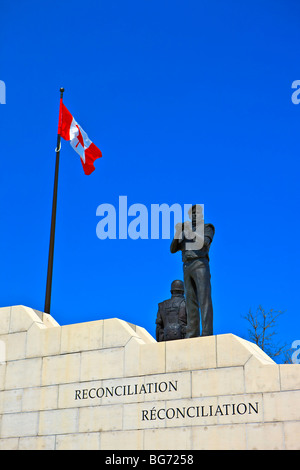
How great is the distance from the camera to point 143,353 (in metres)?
15.9

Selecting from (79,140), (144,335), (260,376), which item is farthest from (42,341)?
(79,140)

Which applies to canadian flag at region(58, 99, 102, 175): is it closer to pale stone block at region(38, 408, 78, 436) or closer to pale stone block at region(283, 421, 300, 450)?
pale stone block at region(38, 408, 78, 436)

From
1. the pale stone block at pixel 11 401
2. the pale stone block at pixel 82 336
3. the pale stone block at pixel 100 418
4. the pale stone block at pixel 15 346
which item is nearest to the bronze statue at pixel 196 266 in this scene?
the pale stone block at pixel 82 336

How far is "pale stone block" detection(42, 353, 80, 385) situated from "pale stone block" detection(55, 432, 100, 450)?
4.25 feet

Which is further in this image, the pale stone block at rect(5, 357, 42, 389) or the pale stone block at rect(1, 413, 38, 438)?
the pale stone block at rect(5, 357, 42, 389)

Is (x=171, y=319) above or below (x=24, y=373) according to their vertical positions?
above

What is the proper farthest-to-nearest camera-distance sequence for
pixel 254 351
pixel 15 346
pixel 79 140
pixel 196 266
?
pixel 79 140, pixel 15 346, pixel 196 266, pixel 254 351

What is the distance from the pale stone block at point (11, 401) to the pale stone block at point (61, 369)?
29.6 inches

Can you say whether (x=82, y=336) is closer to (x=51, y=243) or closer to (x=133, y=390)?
(x=133, y=390)

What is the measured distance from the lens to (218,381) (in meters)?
15.0

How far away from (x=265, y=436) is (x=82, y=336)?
503 centimetres

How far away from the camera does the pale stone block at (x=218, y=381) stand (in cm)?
1477

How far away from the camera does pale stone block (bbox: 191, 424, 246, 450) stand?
1436 centimetres

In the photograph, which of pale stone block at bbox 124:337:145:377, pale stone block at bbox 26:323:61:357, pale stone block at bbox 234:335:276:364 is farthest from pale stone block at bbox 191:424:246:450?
pale stone block at bbox 26:323:61:357
